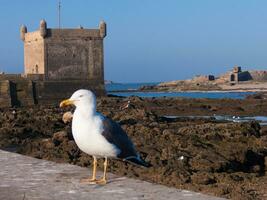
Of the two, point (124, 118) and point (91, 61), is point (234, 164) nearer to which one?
point (124, 118)

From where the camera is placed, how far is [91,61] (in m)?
37.8

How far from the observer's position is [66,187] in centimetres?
549

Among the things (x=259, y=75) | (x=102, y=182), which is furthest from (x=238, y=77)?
(x=102, y=182)

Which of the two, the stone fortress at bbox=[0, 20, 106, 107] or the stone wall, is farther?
the stone wall

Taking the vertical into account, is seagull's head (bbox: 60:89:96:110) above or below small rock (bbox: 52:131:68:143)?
above

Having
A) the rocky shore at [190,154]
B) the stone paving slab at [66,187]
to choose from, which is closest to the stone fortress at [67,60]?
the rocky shore at [190,154]

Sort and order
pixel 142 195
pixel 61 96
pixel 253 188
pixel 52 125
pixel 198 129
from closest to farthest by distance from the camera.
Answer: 1. pixel 142 195
2. pixel 253 188
3. pixel 198 129
4. pixel 52 125
5. pixel 61 96

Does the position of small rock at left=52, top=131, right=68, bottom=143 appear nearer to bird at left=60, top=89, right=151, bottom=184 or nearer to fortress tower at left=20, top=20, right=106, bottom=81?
bird at left=60, top=89, right=151, bottom=184

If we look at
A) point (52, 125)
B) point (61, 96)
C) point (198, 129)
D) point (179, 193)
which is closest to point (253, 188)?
point (179, 193)

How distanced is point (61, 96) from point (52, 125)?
2127cm

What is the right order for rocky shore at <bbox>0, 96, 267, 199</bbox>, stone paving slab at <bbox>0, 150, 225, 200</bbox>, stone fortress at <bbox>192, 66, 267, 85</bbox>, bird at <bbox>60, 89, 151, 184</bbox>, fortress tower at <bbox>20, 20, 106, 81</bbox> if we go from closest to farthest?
stone paving slab at <bbox>0, 150, 225, 200</bbox>, bird at <bbox>60, 89, 151, 184</bbox>, rocky shore at <bbox>0, 96, 267, 199</bbox>, fortress tower at <bbox>20, 20, 106, 81</bbox>, stone fortress at <bbox>192, 66, 267, 85</bbox>

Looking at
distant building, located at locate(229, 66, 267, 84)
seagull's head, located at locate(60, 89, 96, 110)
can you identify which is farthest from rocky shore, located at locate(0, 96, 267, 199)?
distant building, located at locate(229, 66, 267, 84)

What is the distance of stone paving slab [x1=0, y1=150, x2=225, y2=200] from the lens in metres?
5.08

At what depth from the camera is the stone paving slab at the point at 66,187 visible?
16.7ft
